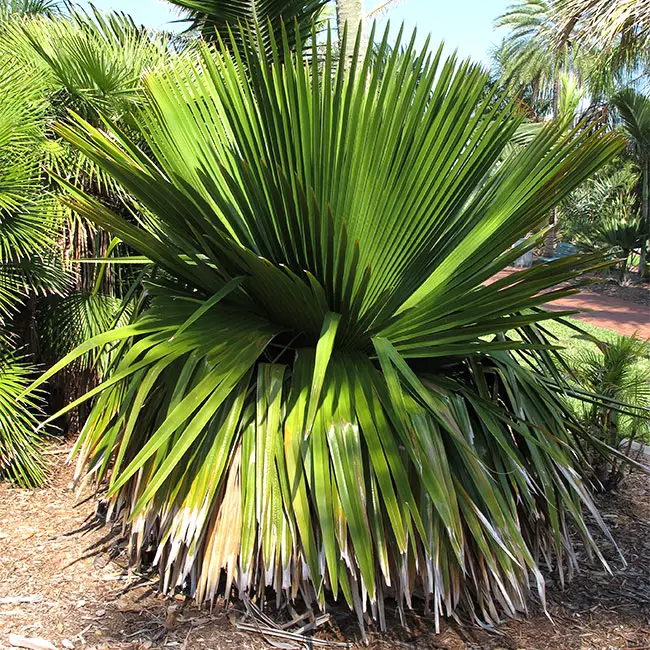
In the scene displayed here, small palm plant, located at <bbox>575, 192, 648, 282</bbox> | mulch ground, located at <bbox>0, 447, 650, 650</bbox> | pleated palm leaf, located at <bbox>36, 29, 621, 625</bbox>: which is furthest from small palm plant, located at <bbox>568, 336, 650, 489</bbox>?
small palm plant, located at <bbox>575, 192, 648, 282</bbox>

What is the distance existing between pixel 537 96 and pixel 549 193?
110 ft

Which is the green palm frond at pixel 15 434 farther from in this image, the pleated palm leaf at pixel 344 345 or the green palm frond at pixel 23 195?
the pleated palm leaf at pixel 344 345

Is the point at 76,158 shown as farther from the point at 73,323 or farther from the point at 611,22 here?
the point at 611,22

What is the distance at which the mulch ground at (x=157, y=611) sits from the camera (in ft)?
7.22

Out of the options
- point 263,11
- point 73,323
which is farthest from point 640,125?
point 73,323

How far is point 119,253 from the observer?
3834 millimetres

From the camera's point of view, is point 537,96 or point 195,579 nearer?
point 195,579

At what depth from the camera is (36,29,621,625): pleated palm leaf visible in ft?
6.92

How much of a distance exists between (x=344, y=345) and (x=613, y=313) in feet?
31.9

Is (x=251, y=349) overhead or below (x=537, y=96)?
below

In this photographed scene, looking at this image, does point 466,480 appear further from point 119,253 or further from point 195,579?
point 119,253

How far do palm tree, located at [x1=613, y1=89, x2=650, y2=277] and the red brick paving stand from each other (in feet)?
9.91

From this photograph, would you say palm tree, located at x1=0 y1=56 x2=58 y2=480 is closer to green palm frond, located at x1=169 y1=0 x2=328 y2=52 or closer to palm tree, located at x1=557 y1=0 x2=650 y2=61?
green palm frond, located at x1=169 y1=0 x2=328 y2=52

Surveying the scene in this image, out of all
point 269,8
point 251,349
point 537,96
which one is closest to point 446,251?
point 251,349
